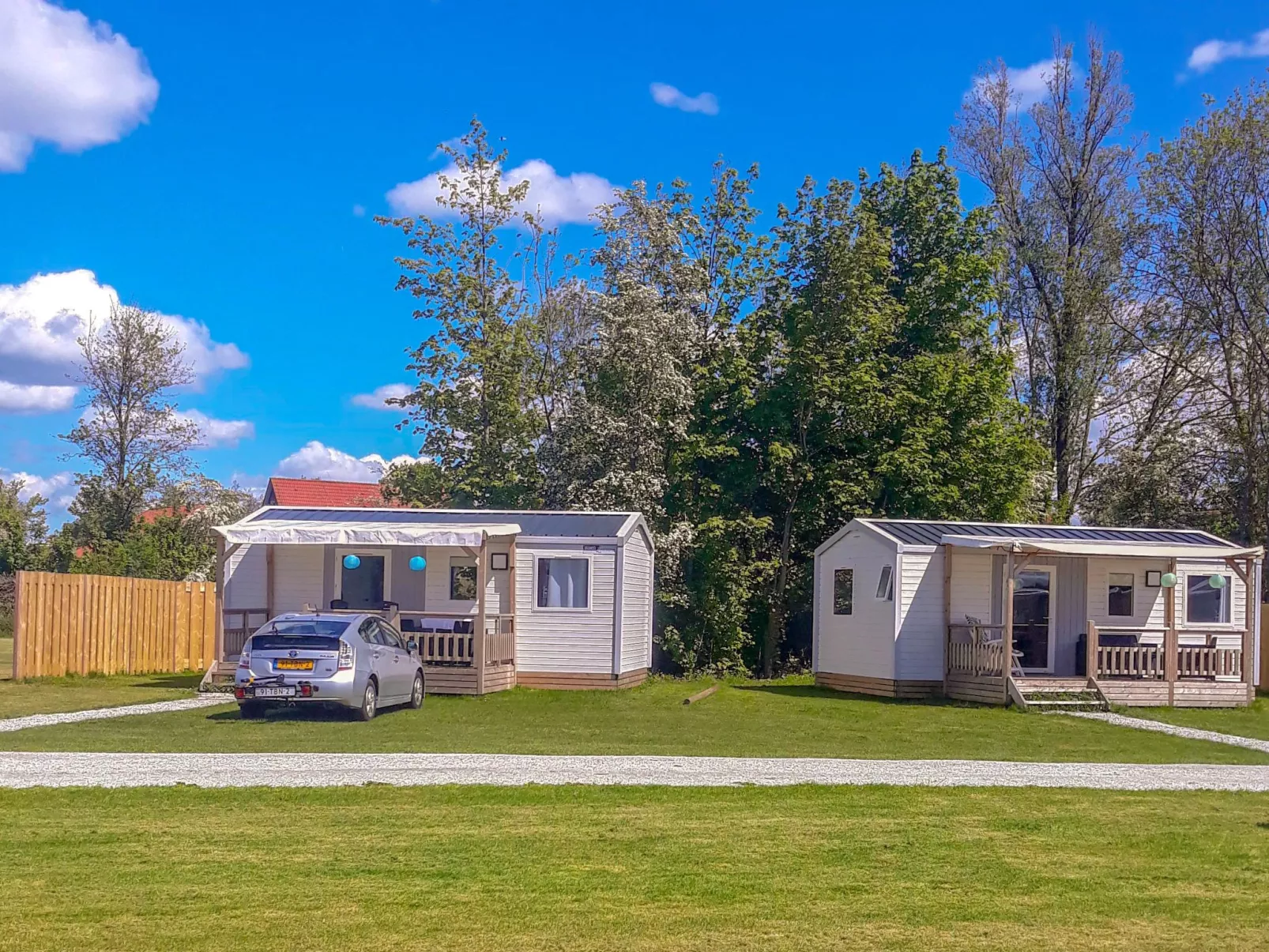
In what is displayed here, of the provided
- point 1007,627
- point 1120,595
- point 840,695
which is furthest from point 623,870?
point 1120,595

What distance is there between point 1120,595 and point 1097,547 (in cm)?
264

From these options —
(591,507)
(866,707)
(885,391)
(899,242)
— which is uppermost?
(899,242)

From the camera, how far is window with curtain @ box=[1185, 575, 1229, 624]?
23.5 meters

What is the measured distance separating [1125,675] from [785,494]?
10.1 metres

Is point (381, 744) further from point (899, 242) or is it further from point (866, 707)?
point (899, 242)

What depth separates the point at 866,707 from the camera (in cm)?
2042

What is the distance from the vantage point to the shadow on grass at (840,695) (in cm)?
2145

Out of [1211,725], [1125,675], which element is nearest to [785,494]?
[1125,675]

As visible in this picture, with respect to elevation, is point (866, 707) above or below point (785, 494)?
below

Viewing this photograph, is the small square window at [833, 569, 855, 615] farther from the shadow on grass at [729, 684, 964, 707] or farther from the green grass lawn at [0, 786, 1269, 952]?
the green grass lawn at [0, 786, 1269, 952]

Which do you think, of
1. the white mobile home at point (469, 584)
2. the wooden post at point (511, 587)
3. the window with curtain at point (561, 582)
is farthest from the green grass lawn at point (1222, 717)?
the wooden post at point (511, 587)

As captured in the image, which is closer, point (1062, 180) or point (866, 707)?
point (866, 707)

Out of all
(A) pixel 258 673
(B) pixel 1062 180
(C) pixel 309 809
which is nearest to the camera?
(C) pixel 309 809

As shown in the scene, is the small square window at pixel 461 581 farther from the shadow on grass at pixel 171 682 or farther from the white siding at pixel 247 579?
the shadow on grass at pixel 171 682
